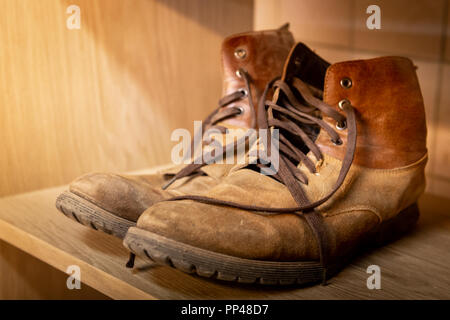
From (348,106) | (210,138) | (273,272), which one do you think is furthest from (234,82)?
(273,272)

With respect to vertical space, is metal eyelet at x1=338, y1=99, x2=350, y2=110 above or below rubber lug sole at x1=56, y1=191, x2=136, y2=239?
above

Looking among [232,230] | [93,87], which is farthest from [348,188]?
[93,87]

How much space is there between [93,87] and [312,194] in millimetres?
492

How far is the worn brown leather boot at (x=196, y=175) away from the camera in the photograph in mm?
628

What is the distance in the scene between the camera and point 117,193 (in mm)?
640

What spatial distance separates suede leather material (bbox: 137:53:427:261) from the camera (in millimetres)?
560

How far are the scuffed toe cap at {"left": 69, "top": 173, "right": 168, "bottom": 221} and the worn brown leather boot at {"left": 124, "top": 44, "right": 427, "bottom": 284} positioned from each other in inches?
3.2

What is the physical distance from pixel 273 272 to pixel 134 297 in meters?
0.14

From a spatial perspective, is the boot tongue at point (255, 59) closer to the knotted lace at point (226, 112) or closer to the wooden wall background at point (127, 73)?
the knotted lace at point (226, 112)

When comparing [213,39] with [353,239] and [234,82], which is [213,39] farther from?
[353,239]

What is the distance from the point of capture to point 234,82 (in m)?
0.80

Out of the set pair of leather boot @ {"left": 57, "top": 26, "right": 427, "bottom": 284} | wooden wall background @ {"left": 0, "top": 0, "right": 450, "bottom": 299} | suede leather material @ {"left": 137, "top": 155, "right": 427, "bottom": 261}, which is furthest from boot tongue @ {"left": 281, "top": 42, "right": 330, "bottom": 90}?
wooden wall background @ {"left": 0, "top": 0, "right": 450, "bottom": 299}

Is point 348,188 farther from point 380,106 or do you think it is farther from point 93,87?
point 93,87
